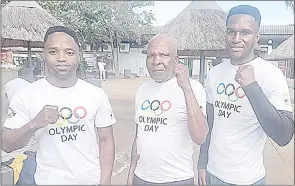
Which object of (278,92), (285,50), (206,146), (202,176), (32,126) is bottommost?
(202,176)

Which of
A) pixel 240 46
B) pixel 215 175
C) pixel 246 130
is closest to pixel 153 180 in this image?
pixel 215 175

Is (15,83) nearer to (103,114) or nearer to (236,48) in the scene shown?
(103,114)

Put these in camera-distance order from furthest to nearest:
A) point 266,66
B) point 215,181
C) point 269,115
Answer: point 215,181 < point 266,66 < point 269,115

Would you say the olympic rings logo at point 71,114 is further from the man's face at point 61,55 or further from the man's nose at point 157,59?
the man's nose at point 157,59

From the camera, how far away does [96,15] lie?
137 cm

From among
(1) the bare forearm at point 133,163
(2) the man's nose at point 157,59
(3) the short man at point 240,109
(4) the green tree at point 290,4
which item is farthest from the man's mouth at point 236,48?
(1) the bare forearm at point 133,163

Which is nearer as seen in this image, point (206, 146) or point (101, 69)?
point (206, 146)

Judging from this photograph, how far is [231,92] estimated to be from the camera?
1.11 meters

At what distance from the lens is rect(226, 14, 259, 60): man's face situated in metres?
1.09

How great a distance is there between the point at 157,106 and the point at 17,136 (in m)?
0.42

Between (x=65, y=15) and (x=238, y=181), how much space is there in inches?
34.4

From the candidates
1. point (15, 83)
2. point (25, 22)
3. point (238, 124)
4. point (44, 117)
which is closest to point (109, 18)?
point (25, 22)

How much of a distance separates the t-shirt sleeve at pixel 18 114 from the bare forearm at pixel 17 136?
17mm

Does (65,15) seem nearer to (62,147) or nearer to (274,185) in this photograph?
(62,147)
